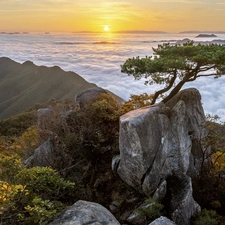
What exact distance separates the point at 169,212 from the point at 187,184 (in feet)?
4.80

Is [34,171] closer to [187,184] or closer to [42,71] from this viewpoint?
[187,184]

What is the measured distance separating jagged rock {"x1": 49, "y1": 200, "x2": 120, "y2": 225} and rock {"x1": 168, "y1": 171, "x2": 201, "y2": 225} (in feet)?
15.3

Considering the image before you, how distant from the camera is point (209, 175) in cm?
1462

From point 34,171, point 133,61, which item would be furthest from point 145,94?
point 34,171

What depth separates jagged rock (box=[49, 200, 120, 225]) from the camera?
7.70 m

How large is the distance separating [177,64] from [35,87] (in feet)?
410

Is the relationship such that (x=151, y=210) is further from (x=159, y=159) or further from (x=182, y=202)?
(x=159, y=159)

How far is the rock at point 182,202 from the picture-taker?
11812 millimetres

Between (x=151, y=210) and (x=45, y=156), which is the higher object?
(x=45, y=156)

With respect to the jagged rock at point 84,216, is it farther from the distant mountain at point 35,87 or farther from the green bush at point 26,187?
the distant mountain at point 35,87

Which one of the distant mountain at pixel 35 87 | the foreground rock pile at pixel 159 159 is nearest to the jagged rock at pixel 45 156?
the foreground rock pile at pixel 159 159

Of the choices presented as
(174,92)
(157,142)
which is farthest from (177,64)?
(157,142)

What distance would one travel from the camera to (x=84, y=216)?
25.6 ft

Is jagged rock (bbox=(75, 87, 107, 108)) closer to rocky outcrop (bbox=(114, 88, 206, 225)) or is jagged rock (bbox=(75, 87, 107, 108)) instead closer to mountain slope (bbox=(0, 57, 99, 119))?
rocky outcrop (bbox=(114, 88, 206, 225))
